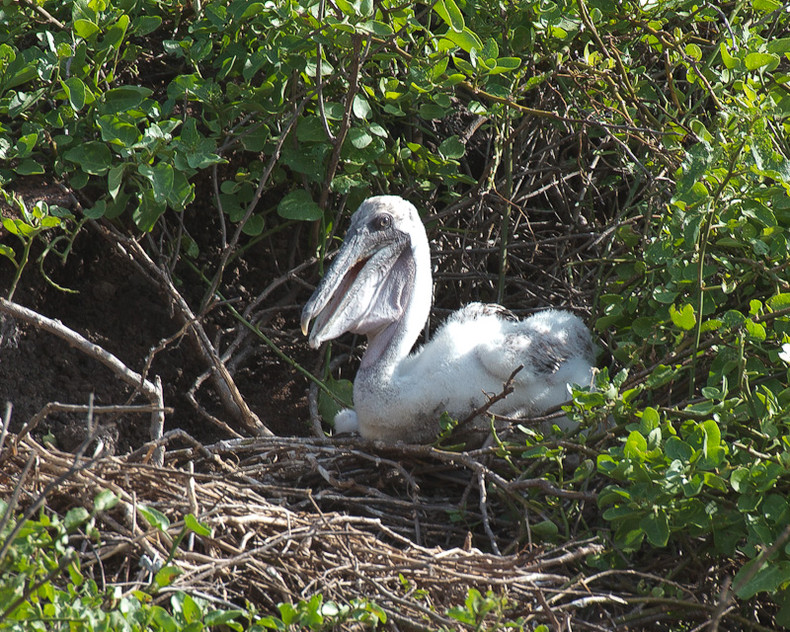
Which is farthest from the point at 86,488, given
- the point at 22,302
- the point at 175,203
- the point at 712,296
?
the point at 712,296

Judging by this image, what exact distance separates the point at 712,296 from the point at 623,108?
114 centimetres

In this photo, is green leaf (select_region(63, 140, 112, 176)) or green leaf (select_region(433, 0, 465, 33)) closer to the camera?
green leaf (select_region(433, 0, 465, 33))

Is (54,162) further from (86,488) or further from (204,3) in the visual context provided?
(86,488)

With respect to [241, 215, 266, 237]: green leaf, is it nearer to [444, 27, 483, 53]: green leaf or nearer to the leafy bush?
the leafy bush

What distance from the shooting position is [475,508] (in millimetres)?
3557

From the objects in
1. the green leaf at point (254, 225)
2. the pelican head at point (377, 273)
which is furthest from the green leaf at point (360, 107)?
the green leaf at point (254, 225)

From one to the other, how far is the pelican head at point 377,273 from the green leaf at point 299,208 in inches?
12.9

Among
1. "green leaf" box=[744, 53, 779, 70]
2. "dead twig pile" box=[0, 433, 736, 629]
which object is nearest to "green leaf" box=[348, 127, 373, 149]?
"dead twig pile" box=[0, 433, 736, 629]

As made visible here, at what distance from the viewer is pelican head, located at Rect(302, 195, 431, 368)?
12.5 feet

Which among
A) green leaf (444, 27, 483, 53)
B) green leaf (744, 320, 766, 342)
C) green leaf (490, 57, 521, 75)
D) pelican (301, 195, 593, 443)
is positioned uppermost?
green leaf (444, 27, 483, 53)

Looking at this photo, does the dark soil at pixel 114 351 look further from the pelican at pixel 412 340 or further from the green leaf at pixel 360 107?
the green leaf at pixel 360 107

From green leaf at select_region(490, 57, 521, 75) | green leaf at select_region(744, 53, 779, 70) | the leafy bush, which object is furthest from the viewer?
green leaf at select_region(490, 57, 521, 75)

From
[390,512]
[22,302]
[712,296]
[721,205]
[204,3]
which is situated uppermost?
[204,3]

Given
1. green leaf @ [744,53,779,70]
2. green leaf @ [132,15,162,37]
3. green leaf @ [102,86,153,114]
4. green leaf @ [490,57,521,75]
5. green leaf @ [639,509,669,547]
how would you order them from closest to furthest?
green leaf @ [639,509,669,547], green leaf @ [744,53,779,70], green leaf @ [490,57,521,75], green leaf @ [102,86,153,114], green leaf @ [132,15,162,37]
